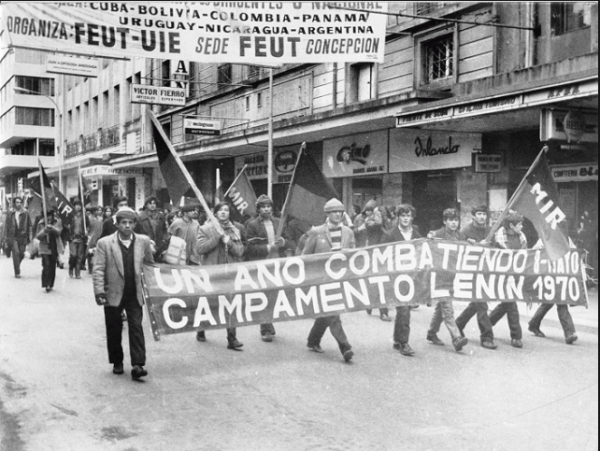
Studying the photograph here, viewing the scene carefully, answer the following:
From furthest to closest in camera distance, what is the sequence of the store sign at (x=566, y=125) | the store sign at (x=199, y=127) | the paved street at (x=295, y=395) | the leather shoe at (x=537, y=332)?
the store sign at (x=199, y=127)
the leather shoe at (x=537, y=332)
the store sign at (x=566, y=125)
the paved street at (x=295, y=395)

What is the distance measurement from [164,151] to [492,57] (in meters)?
9.53

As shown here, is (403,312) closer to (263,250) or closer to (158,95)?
(263,250)

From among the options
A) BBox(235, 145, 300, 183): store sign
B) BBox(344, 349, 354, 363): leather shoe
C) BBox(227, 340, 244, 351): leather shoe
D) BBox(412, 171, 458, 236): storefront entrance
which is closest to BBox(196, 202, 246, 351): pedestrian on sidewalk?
BBox(227, 340, 244, 351): leather shoe

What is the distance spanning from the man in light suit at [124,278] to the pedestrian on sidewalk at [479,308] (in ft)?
12.0

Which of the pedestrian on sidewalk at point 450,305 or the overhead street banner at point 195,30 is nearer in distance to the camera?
the overhead street banner at point 195,30

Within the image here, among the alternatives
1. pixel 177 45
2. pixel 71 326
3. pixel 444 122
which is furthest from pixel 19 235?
pixel 177 45

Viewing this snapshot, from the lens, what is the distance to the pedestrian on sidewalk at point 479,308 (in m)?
8.01

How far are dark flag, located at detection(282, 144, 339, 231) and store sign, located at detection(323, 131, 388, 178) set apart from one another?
1166 centimetres

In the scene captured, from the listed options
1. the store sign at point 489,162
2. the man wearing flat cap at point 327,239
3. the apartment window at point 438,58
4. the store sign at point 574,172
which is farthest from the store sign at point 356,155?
the man wearing flat cap at point 327,239

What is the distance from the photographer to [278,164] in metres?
24.8

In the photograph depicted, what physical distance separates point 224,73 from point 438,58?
12.8 m

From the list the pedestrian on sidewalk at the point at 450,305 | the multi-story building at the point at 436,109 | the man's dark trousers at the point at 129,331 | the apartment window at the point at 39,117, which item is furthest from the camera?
the apartment window at the point at 39,117

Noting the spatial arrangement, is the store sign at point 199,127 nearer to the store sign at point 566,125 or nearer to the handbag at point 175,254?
the store sign at point 566,125

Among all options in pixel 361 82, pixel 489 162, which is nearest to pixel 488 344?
pixel 489 162
